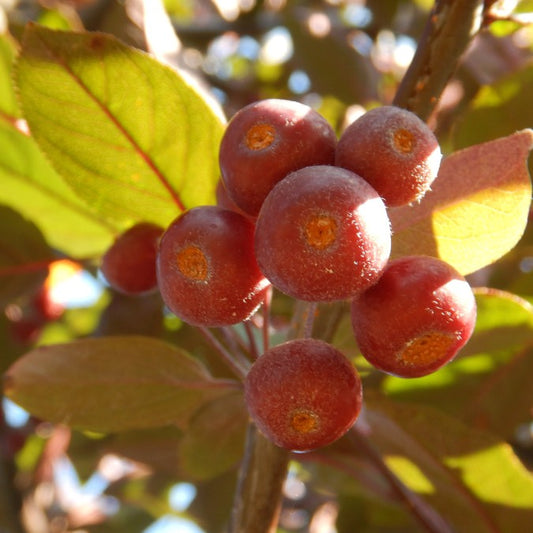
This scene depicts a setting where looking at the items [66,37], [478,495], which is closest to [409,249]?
[66,37]

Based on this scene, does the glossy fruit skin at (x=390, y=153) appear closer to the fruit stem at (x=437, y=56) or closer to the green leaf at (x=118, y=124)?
the fruit stem at (x=437, y=56)

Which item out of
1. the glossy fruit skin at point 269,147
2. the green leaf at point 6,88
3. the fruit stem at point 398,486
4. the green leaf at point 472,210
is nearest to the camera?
the glossy fruit skin at point 269,147

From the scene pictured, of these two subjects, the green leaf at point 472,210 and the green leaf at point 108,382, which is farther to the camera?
the green leaf at point 108,382

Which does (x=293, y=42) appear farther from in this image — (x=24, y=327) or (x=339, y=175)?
(x=339, y=175)

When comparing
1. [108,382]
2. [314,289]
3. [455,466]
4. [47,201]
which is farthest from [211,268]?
[47,201]

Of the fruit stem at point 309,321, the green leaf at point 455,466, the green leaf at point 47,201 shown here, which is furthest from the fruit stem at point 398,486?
the green leaf at point 47,201

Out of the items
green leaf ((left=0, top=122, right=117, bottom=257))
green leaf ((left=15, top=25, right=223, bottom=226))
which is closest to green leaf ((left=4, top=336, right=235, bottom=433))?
green leaf ((left=15, top=25, right=223, bottom=226))
